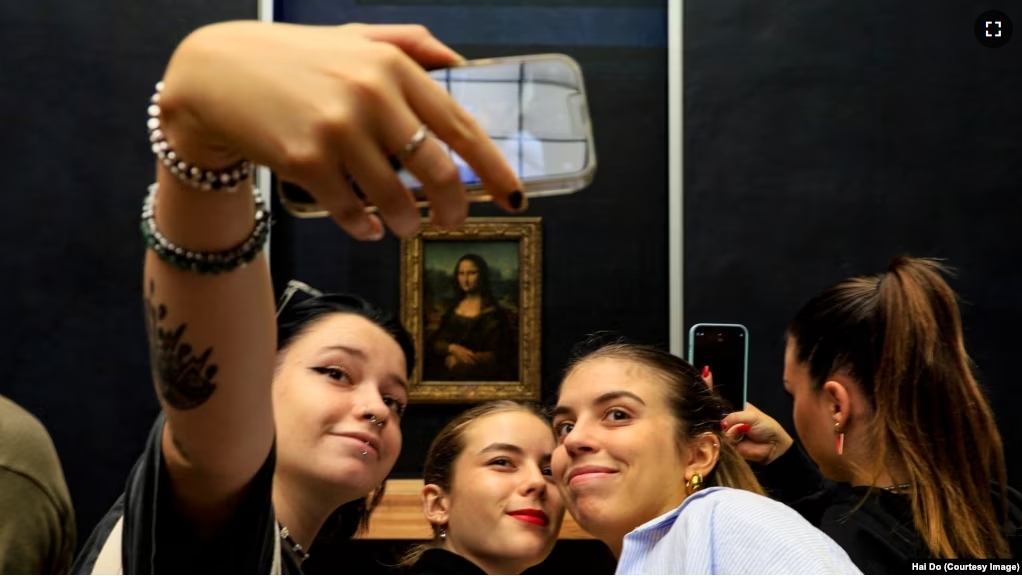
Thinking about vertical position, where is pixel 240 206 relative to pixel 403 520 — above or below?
above

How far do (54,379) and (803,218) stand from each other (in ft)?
5.94

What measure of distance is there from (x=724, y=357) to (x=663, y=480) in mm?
469

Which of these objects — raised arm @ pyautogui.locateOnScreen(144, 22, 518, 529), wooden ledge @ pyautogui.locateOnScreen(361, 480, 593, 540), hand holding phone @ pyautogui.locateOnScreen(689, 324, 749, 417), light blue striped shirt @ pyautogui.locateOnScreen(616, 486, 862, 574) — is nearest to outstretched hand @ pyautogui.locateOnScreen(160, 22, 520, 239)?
raised arm @ pyautogui.locateOnScreen(144, 22, 518, 529)

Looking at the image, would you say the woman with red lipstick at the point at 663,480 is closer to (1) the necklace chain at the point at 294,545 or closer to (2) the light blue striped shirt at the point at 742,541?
(2) the light blue striped shirt at the point at 742,541

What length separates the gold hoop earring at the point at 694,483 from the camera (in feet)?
4.50

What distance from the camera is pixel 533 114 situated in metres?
0.54

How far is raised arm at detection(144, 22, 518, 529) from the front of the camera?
412 mm

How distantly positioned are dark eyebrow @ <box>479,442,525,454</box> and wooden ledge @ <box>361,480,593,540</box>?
419mm

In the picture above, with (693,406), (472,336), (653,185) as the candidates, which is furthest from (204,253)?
(653,185)

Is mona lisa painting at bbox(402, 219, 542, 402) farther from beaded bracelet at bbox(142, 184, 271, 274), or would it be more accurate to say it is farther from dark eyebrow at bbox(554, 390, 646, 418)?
beaded bracelet at bbox(142, 184, 271, 274)

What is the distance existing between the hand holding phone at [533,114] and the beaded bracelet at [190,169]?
29mm

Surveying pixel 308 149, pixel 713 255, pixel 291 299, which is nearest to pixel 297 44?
pixel 308 149

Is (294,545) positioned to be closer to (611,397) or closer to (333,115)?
(611,397)

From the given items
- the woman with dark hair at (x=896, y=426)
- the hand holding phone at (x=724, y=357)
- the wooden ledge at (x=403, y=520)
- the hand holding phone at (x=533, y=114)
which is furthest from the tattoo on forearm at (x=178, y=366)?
the wooden ledge at (x=403, y=520)
